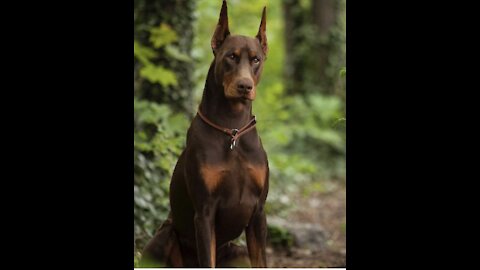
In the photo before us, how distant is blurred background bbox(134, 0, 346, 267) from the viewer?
6863mm

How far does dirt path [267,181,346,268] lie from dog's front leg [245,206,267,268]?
7.01 feet

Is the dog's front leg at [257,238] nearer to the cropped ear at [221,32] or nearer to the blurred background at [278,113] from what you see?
the blurred background at [278,113]

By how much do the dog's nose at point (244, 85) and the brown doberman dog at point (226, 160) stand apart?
0.20ft

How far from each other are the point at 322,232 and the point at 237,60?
14.1ft

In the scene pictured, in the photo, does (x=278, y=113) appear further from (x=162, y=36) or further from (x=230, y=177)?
(x=230, y=177)

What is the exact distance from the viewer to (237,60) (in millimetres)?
4141

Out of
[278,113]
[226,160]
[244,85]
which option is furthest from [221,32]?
[278,113]

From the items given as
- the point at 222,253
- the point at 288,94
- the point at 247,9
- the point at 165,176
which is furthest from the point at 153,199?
the point at 288,94

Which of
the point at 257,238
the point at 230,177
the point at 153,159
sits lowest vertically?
the point at 257,238

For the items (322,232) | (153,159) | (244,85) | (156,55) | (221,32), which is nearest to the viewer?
(244,85)
